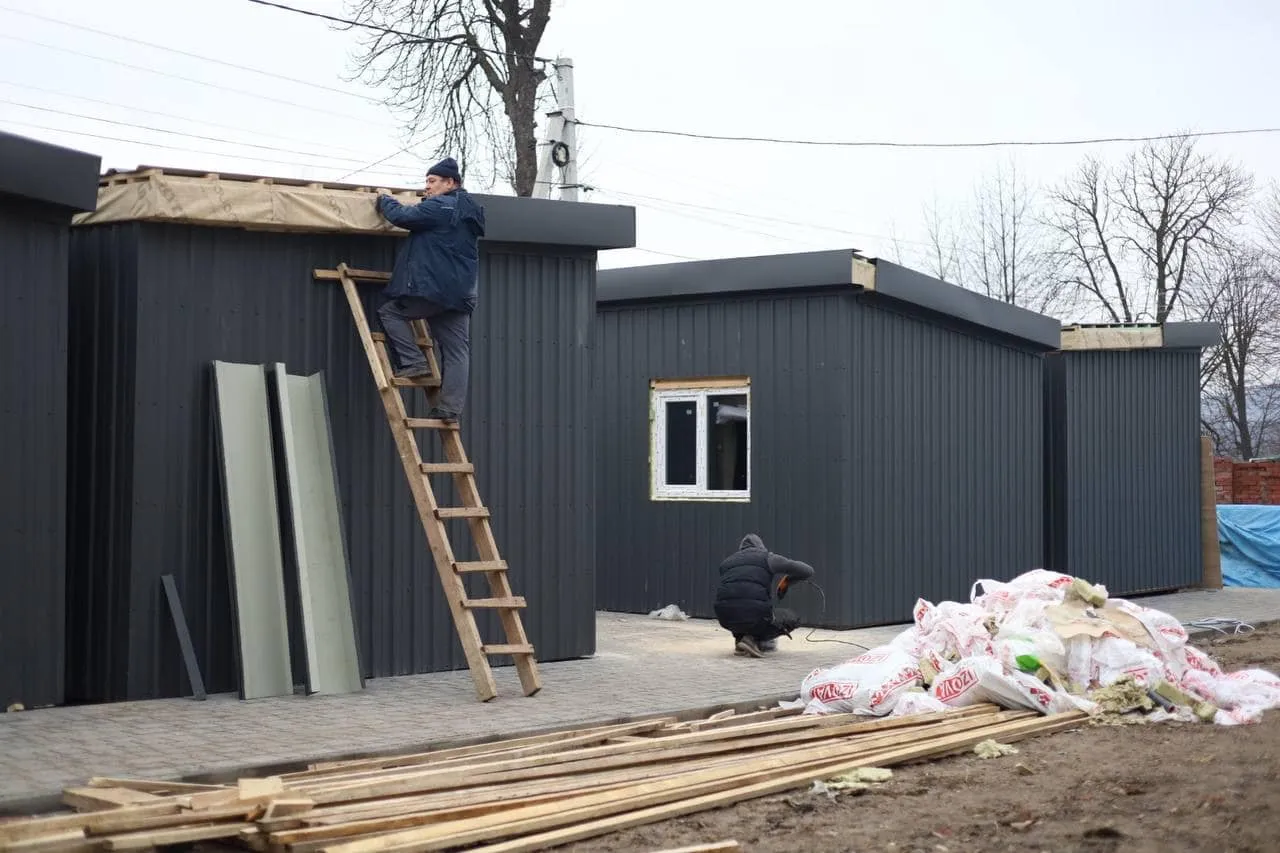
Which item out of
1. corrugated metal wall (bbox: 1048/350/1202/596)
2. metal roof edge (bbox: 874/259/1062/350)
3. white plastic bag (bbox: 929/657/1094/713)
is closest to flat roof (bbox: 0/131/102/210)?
white plastic bag (bbox: 929/657/1094/713)

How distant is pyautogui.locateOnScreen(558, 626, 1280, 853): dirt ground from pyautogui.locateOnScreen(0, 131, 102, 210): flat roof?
5.51 metres

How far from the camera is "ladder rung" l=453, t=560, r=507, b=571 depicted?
388 inches

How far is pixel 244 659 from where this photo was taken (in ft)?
32.0

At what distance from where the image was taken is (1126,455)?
19875mm

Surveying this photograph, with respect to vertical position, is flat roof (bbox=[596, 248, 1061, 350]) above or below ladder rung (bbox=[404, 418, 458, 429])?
above

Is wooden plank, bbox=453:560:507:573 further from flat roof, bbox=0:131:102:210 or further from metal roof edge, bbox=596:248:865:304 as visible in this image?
metal roof edge, bbox=596:248:865:304

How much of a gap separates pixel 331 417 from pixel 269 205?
1590mm

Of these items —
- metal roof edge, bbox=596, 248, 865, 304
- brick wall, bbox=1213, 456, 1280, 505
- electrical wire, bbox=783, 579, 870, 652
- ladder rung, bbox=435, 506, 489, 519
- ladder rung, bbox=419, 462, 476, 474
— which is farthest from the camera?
brick wall, bbox=1213, 456, 1280, 505

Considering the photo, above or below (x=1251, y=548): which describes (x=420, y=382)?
above

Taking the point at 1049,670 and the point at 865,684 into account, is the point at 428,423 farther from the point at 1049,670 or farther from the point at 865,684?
the point at 1049,670

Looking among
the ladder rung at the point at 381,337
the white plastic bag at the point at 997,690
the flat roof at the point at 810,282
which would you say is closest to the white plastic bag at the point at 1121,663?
the white plastic bag at the point at 997,690

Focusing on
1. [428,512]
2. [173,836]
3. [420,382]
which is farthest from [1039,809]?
[420,382]

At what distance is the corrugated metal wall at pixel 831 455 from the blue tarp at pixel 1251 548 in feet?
23.6

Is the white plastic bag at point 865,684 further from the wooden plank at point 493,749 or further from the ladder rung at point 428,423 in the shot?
the ladder rung at point 428,423
